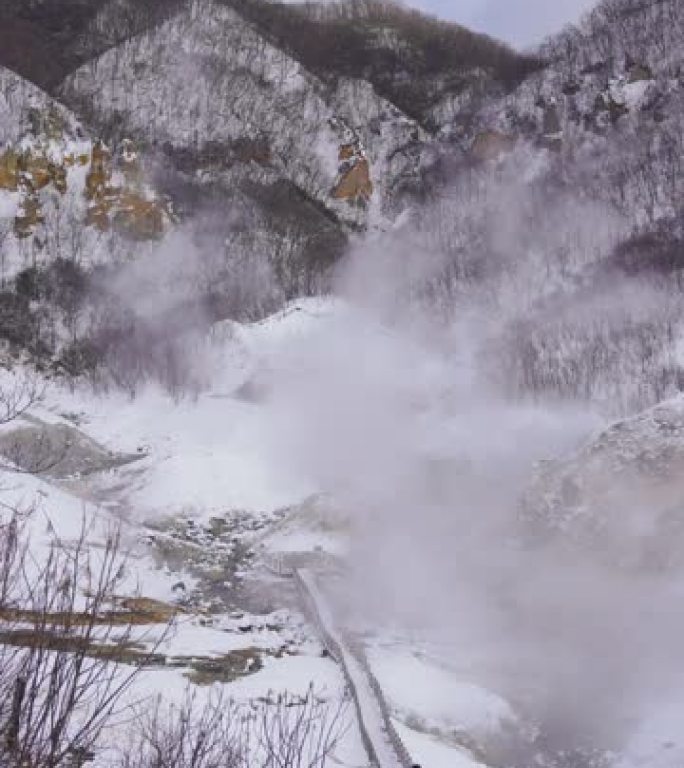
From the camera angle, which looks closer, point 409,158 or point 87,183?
point 87,183

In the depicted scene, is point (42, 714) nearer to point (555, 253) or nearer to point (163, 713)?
point (163, 713)

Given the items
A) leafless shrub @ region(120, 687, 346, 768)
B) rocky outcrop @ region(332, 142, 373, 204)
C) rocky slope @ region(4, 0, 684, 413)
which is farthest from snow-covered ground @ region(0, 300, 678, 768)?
rocky outcrop @ region(332, 142, 373, 204)

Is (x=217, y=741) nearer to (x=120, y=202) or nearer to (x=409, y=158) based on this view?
(x=120, y=202)

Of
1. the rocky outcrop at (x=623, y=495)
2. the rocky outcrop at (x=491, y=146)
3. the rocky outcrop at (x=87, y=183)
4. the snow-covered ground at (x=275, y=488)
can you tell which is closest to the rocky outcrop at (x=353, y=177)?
the rocky outcrop at (x=491, y=146)

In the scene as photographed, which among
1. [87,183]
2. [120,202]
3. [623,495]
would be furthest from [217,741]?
[87,183]

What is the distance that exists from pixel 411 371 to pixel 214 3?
36551 mm

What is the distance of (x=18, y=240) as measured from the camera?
41.4m

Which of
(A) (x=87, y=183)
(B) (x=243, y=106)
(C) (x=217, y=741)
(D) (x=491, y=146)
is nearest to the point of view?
(C) (x=217, y=741)

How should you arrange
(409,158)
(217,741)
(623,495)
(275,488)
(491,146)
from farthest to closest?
(409,158) < (491,146) < (275,488) < (623,495) < (217,741)

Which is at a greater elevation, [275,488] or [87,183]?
[87,183]

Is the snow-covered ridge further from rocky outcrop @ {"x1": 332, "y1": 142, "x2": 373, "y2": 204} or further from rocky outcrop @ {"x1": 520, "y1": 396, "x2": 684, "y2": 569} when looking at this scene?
rocky outcrop @ {"x1": 520, "y1": 396, "x2": 684, "y2": 569}

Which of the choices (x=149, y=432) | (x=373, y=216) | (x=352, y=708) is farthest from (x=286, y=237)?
(x=352, y=708)

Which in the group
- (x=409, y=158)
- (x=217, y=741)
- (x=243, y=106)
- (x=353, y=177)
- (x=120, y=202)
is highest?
(x=243, y=106)

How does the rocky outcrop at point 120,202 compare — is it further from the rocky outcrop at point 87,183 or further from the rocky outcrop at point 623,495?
the rocky outcrop at point 623,495
